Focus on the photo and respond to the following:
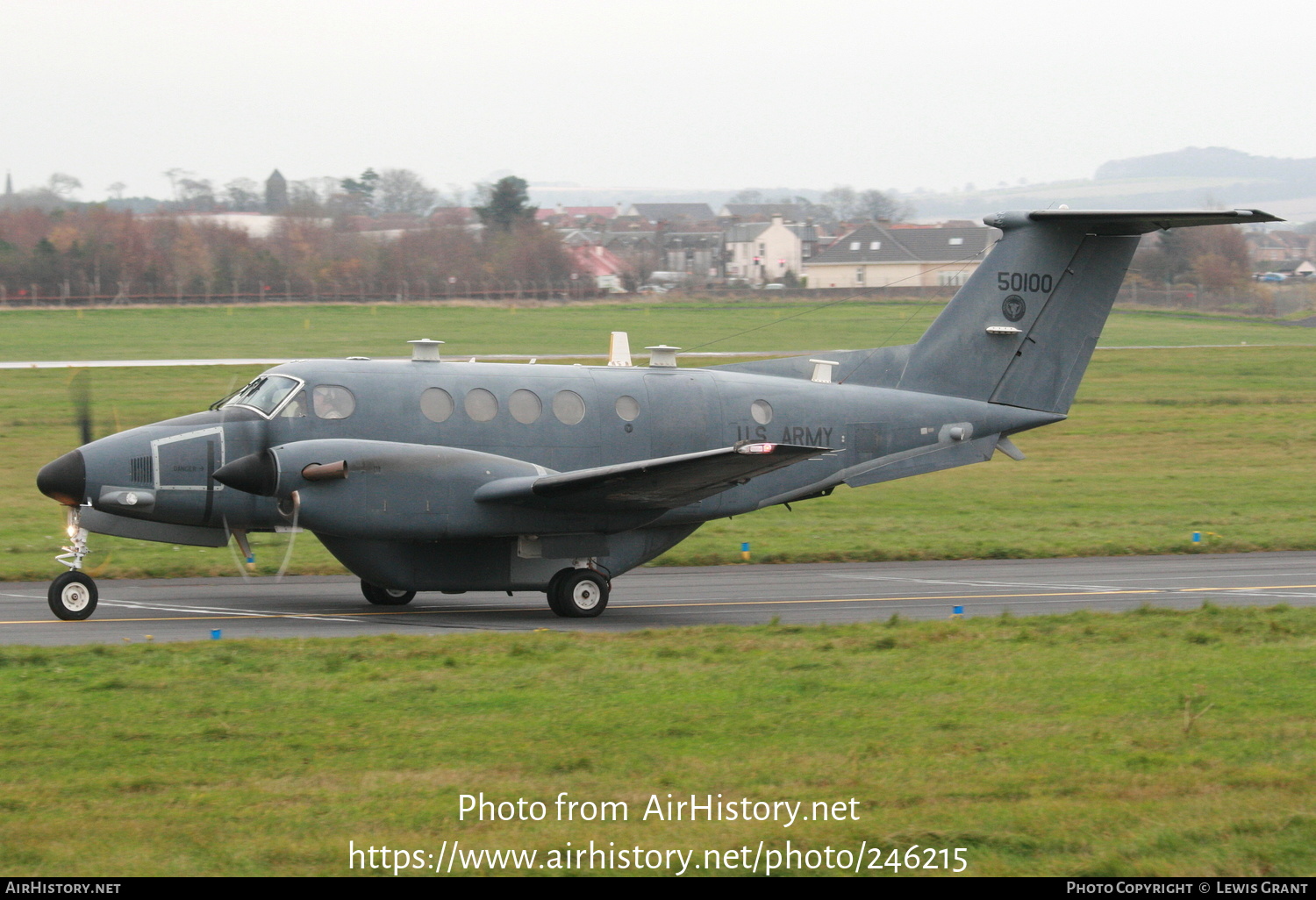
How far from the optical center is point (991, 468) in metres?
32.0

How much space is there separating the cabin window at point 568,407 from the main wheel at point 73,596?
230 inches

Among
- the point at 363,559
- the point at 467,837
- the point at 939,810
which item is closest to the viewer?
the point at 467,837

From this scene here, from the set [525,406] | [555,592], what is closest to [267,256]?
[525,406]

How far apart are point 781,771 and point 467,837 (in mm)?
2258

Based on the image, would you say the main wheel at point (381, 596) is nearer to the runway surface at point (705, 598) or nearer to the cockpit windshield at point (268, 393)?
the runway surface at point (705, 598)

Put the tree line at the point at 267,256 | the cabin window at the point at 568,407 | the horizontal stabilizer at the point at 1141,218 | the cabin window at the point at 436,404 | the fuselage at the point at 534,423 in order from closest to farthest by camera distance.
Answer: the fuselage at the point at 534,423 < the cabin window at the point at 436,404 < the horizontal stabilizer at the point at 1141,218 < the cabin window at the point at 568,407 < the tree line at the point at 267,256

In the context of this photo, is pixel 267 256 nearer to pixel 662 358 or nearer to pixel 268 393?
pixel 662 358

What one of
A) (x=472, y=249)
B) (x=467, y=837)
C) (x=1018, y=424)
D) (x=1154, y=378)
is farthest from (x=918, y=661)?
(x=472, y=249)

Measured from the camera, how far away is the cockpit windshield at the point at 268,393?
15.8 m

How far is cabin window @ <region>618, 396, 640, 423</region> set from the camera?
683 inches

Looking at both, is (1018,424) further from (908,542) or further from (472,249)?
(472,249)

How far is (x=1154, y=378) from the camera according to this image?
48469 mm

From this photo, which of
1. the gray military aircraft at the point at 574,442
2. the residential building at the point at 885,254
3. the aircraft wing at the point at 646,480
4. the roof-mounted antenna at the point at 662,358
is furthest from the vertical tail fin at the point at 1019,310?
the residential building at the point at 885,254

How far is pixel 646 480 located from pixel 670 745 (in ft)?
21.4
